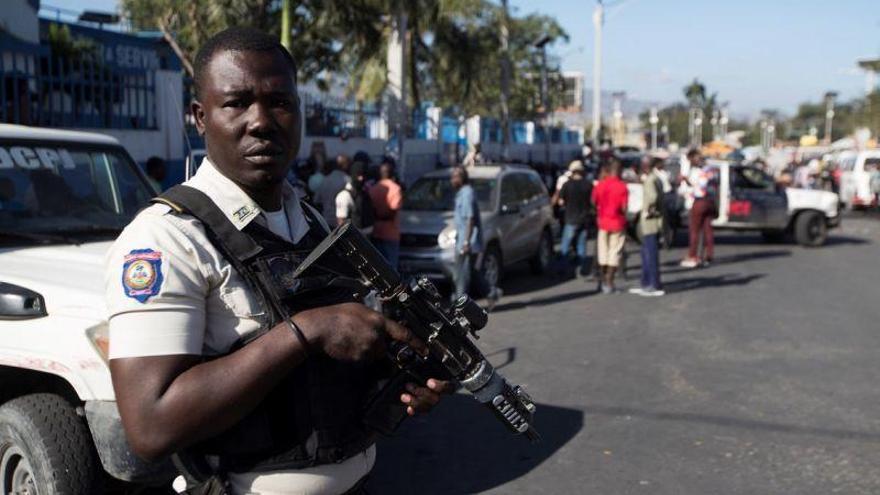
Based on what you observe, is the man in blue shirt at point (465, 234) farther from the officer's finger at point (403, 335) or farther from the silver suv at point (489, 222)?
the officer's finger at point (403, 335)

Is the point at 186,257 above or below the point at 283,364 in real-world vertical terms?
above

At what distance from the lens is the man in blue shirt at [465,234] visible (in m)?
10.0

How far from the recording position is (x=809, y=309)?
10.4 meters

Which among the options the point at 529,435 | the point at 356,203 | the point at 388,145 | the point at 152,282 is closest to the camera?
the point at 152,282

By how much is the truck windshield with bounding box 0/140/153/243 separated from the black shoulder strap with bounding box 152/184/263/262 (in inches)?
111

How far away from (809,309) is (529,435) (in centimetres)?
931

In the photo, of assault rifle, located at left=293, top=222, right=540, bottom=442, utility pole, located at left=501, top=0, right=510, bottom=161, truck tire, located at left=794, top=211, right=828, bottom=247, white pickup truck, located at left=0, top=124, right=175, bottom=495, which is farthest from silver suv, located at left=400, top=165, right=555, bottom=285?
utility pole, located at left=501, top=0, right=510, bottom=161

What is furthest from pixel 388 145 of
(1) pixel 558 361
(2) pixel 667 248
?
(1) pixel 558 361

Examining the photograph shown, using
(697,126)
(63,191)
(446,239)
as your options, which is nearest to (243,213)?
(63,191)

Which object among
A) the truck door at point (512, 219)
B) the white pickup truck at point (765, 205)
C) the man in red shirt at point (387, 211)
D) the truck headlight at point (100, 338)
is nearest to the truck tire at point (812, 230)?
the white pickup truck at point (765, 205)

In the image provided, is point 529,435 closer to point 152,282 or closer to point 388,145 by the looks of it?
point 152,282

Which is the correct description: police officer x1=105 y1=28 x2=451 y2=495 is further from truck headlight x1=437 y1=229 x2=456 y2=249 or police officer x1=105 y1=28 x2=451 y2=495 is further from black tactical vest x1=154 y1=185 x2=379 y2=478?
truck headlight x1=437 y1=229 x2=456 y2=249

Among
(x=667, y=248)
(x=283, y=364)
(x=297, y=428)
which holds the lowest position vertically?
(x=667, y=248)

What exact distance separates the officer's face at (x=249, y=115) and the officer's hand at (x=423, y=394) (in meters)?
0.51
